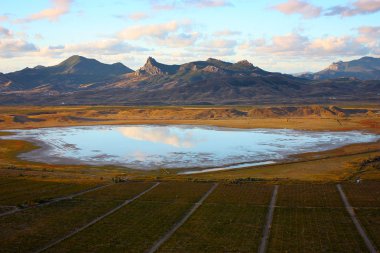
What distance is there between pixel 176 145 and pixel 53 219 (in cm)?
5785

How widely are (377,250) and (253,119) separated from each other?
135 meters

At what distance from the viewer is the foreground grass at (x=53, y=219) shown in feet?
129

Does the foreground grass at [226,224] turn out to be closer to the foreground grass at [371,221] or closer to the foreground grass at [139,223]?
the foreground grass at [139,223]

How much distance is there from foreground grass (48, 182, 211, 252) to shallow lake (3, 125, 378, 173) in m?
20.9

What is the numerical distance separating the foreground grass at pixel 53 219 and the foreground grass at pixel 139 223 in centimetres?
205

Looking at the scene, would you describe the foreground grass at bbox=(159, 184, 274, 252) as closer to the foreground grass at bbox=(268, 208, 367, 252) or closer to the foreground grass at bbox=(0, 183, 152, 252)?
the foreground grass at bbox=(268, 208, 367, 252)

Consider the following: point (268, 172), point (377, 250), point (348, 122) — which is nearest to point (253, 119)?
point (348, 122)

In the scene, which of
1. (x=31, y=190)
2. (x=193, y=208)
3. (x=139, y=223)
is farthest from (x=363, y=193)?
(x=31, y=190)

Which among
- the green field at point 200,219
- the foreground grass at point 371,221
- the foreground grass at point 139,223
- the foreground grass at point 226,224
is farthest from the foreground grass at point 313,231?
the foreground grass at point 139,223

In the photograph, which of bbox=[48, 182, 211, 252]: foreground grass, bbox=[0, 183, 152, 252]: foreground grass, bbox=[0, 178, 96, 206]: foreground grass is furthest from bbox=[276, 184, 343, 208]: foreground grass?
bbox=[0, 178, 96, 206]: foreground grass

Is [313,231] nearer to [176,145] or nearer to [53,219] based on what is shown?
[53,219]

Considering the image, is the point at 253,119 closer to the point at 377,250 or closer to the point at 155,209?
the point at 155,209

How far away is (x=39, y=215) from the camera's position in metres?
47.4

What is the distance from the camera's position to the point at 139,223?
44688mm
